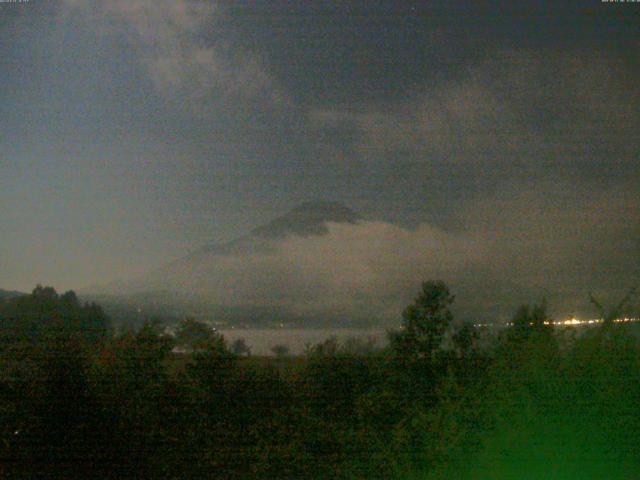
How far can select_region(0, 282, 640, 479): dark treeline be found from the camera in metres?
4.57

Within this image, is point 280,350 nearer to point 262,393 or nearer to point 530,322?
point 262,393

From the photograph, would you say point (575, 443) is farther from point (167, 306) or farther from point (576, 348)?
point (167, 306)

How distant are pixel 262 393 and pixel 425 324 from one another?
65.9 inches

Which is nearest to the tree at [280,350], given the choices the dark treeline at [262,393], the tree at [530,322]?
the dark treeline at [262,393]

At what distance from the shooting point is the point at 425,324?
280 inches

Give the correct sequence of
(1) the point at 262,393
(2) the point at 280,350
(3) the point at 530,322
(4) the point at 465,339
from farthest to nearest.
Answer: (2) the point at 280,350, (1) the point at 262,393, (4) the point at 465,339, (3) the point at 530,322

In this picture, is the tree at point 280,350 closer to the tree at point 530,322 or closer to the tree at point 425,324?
the tree at point 425,324

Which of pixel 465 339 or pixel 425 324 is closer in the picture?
pixel 465 339

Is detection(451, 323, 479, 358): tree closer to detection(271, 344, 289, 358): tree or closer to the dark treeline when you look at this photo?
the dark treeline

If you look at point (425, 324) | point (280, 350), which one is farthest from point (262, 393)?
point (425, 324)

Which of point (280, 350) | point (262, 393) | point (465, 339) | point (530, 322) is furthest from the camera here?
point (280, 350)

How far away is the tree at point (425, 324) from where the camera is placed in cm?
696

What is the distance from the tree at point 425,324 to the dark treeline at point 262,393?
1cm

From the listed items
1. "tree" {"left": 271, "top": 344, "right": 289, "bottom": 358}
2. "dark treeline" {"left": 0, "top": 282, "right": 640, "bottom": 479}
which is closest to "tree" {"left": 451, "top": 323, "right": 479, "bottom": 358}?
"dark treeline" {"left": 0, "top": 282, "right": 640, "bottom": 479}
